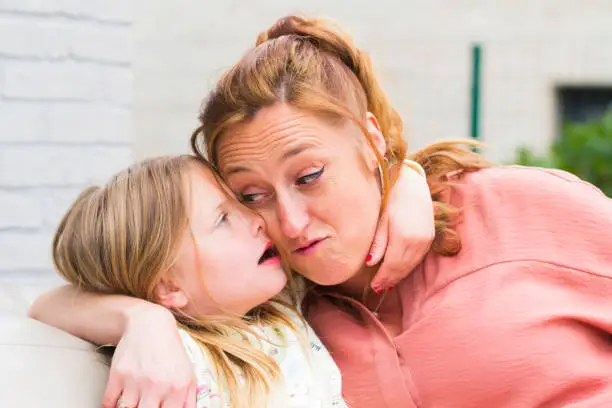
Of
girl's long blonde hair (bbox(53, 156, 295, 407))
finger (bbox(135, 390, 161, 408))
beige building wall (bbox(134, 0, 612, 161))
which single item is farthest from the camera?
beige building wall (bbox(134, 0, 612, 161))

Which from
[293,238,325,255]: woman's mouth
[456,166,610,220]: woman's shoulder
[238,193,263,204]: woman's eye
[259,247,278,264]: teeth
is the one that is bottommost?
[259,247,278,264]: teeth

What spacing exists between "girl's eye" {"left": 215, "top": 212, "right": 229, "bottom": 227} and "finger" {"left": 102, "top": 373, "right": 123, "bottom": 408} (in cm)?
29

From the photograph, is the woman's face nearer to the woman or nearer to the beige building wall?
the woman

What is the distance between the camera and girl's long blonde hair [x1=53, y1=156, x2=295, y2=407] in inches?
49.8

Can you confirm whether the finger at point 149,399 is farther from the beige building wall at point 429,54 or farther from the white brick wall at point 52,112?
the beige building wall at point 429,54

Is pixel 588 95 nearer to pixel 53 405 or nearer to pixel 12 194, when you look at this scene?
pixel 12 194

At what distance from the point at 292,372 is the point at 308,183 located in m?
0.27

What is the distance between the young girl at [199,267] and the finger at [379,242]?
0.14 meters

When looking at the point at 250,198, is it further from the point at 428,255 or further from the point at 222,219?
the point at 428,255

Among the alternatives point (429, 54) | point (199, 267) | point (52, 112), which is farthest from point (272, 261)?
point (429, 54)

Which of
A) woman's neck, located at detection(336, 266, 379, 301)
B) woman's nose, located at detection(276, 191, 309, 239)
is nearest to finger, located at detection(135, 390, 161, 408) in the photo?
woman's nose, located at detection(276, 191, 309, 239)

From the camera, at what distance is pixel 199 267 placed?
131 cm

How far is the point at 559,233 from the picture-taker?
4.61 ft

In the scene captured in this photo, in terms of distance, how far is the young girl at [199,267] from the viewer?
1.27 meters
